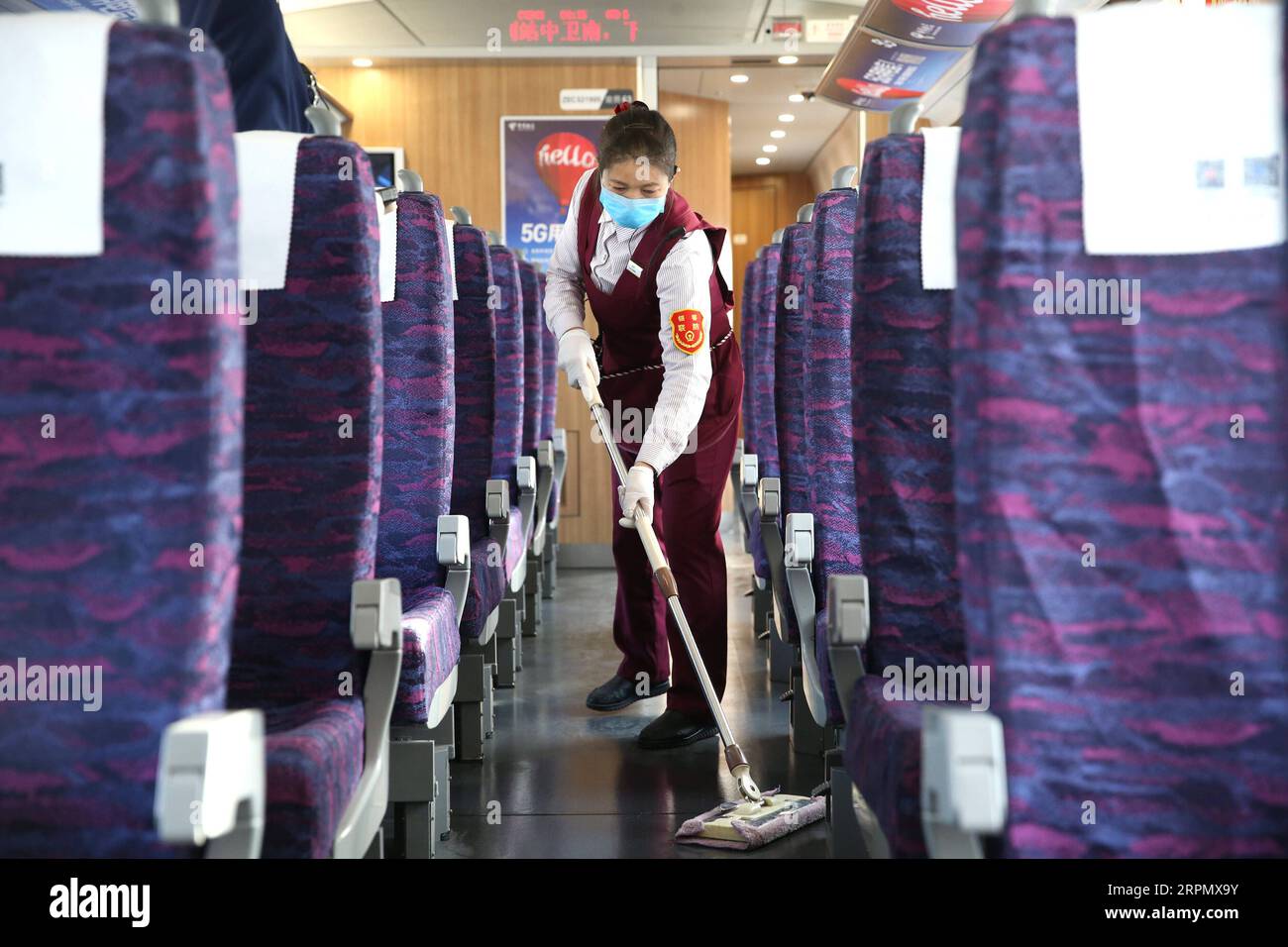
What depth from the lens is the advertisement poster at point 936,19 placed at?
650 centimetres

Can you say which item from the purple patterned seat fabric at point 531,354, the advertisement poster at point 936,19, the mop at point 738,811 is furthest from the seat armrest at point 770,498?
the advertisement poster at point 936,19

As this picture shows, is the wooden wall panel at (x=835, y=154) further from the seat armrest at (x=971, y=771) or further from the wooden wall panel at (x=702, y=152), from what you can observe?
the seat armrest at (x=971, y=771)

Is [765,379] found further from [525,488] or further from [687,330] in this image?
[687,330]

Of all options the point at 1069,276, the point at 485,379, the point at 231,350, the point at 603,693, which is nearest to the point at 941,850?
the point at 1069,276

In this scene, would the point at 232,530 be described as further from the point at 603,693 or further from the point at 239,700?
the point at 603,693

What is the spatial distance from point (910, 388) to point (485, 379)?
5.84 ft

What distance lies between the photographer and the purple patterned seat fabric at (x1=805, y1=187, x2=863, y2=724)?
260 centimetres

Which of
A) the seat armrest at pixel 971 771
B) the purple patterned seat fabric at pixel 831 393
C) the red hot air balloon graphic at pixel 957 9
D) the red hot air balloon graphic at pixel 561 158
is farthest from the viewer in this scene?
the red hot air balloon graphic at pixel 561 158

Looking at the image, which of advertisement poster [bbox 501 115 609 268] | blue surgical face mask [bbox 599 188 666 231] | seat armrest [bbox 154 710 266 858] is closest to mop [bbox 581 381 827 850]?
blue surgical face mask [bbox 599 188 666 231]

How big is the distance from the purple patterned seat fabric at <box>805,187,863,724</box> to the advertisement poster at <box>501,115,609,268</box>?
573 centimetres

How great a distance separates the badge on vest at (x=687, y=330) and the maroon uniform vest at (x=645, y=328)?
20 cm

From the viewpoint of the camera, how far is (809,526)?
2.77 m

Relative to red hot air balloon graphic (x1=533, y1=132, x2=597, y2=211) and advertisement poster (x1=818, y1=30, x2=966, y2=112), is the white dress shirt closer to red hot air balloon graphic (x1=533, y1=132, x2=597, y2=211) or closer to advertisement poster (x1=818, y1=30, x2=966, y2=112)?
advertisement poster (x1=818, y1=30, x2=966, y2=112)
